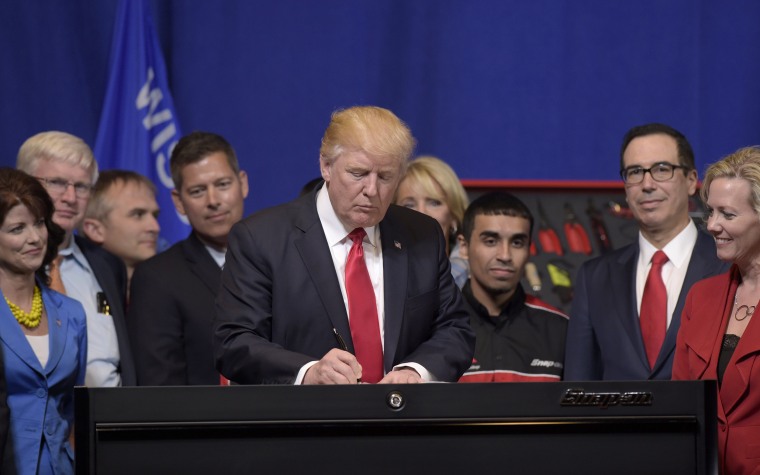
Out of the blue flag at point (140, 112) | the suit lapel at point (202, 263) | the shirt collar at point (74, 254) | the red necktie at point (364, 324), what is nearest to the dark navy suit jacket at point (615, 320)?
the red necktie at point (364, 324)

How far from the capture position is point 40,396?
2945 mm

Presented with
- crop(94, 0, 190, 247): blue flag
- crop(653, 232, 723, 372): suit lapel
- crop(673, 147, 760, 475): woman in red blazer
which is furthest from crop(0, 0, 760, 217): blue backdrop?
crop(673, 147, 760, 475): woman in red blazer

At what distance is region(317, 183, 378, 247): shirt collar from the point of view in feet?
8.36

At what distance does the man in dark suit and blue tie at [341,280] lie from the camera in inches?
94.4

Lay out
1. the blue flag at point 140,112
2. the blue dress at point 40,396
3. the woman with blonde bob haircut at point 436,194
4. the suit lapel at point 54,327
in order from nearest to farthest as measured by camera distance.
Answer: the blue dress at point 40,396 → the suit lapel at point 54,327 → the woman with blonde bob haircut at point 436,194 → the blue flag at point 140,112

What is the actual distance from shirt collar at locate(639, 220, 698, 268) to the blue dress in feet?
5.88

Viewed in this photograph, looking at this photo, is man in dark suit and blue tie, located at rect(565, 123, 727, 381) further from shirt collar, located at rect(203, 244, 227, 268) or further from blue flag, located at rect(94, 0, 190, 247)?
blue flag, located at rect(94, 0, 190, 247)

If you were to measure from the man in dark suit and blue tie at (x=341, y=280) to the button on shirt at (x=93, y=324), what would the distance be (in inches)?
43.9

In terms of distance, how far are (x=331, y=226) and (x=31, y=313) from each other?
1.03 metres

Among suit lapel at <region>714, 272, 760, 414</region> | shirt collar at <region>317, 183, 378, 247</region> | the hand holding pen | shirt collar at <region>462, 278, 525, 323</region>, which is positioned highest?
shirt collar at <region>462, 278, 525, 323</region>

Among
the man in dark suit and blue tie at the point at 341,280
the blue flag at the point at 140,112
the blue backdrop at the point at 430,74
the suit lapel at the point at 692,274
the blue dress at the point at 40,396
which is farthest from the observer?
the blue backdrop at the point at 430,74

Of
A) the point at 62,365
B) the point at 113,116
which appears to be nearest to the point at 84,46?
the point at 113,116

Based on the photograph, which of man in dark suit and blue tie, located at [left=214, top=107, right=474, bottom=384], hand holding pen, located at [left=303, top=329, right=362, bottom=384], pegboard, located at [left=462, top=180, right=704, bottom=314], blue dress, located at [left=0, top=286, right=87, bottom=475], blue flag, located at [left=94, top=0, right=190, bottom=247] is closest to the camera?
hand holding pen, located at [left=303, top=329, right=362, bottom=384]

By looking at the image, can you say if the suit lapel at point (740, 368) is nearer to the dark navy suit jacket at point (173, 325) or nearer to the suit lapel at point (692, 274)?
the suit lapel at point (692, 274)
